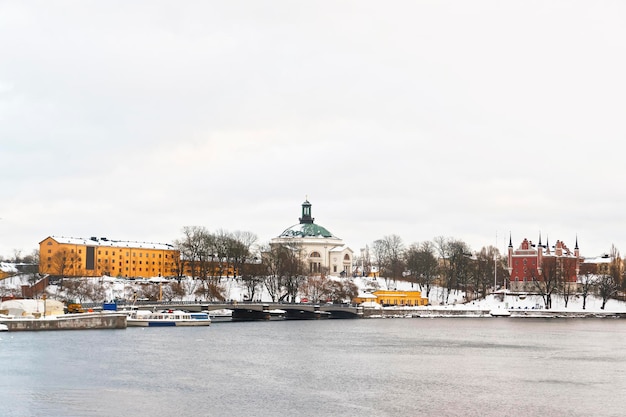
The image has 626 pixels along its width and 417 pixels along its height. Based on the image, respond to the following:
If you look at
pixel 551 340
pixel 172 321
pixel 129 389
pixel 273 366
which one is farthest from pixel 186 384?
pixel 172 321

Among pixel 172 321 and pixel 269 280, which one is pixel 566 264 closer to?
pixel 269 280

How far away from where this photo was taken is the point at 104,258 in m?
180

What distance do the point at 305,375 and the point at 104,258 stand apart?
5125 inches

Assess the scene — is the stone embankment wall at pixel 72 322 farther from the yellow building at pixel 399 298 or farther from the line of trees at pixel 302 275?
the yellow building at pixel 399 298

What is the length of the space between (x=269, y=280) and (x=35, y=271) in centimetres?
4632

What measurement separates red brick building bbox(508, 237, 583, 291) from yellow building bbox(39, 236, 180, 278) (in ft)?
213

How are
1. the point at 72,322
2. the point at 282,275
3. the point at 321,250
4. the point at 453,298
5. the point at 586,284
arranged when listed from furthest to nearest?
the point at 321,250
the point at 453,298
the point at 586,284
the point at 282,275
the point at 72,322

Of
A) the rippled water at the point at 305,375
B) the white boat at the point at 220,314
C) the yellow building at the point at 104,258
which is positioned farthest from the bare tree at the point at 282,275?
the rippled water at the point at 305,375

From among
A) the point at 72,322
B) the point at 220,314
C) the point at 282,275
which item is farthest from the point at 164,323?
the point at 282,275

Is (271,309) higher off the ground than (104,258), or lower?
lower

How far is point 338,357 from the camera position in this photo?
68.1 m

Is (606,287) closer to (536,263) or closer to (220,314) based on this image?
(536,263)

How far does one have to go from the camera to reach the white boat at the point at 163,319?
105312mm

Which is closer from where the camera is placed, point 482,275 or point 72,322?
point 72,322
